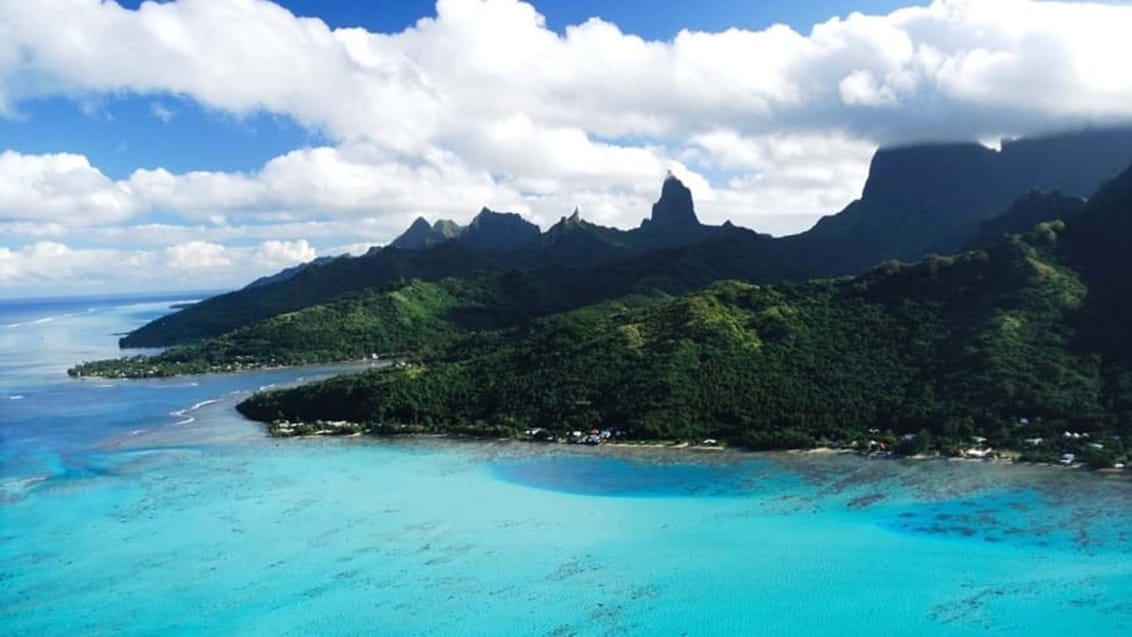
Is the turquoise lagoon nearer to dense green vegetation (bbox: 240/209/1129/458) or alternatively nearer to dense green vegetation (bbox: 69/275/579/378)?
dense green vegetation (bbox: 240/209/1129/458)

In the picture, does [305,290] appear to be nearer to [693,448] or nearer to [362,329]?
[362,329]

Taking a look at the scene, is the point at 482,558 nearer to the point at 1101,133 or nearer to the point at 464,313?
the point at 464,313

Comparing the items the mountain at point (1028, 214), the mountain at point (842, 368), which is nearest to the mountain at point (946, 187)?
the mountain at point (1028, 214)

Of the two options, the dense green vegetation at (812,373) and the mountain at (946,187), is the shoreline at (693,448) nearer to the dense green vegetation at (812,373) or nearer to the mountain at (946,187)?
the dense green vegetation at (812,373)

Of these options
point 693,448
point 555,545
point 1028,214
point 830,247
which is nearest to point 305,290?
point 830,247

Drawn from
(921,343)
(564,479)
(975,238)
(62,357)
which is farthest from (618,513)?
(62,357)
